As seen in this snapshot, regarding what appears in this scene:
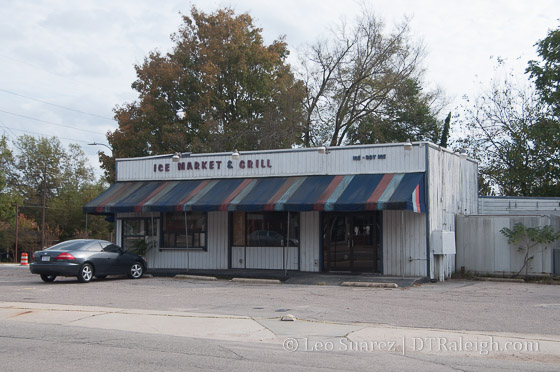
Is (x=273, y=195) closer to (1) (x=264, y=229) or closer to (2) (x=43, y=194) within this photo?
(1) (x=264, y=229)

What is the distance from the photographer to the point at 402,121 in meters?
40.2

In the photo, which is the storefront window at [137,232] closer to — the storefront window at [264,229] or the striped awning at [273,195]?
the striped awning at [273,195]

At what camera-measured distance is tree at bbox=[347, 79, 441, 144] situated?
38.4m

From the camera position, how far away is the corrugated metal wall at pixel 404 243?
19.6m

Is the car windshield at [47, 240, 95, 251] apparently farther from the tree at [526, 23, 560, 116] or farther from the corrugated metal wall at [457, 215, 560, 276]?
the tree at [526, 23, 560, 116]

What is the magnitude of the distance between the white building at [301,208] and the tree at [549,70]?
1134 centimetres

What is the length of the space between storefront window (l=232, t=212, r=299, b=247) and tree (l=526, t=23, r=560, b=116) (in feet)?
62.5

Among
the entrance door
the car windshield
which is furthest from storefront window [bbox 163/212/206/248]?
the entrance door

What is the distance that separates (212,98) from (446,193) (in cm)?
2156

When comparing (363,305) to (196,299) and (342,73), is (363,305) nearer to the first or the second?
(196,299)

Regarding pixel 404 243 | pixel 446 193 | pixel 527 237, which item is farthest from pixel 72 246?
pixel 527 237

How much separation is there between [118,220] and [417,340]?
17319 millimetres

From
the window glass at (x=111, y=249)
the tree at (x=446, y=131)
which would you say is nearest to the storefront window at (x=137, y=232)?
the window glass at (x=111, y=249)

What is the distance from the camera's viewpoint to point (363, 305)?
13.7 meters
